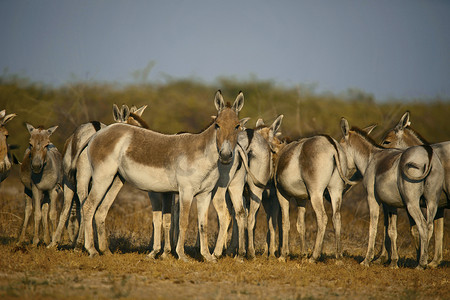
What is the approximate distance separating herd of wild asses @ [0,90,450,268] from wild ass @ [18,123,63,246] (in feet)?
0.08

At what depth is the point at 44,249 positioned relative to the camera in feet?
35.0

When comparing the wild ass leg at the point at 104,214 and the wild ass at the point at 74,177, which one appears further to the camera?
the wild ass at the point at 74,177

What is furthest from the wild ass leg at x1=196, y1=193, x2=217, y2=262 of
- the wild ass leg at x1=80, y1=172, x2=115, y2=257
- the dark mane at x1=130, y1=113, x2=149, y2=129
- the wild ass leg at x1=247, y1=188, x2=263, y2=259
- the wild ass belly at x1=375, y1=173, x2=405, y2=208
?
the wild ass belly at x1=375, y1=173, x2=405, y2=208

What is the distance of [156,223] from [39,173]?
10.0 feet

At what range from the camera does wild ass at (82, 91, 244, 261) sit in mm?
10102

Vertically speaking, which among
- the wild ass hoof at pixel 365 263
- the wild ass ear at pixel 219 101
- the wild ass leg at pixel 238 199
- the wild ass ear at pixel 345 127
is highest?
the wild ass ear at pixel 219 101

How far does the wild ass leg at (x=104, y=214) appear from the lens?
10617mm

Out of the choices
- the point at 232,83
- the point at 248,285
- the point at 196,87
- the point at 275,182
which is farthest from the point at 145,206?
the point at 196,87

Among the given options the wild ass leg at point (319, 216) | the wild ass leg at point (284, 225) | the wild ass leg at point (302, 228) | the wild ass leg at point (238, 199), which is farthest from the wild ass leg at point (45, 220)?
the wild ass leg at point (319, 216)

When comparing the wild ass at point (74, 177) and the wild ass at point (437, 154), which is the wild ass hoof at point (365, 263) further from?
the wild ass at point (74, 177)

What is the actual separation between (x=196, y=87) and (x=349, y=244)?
139ft

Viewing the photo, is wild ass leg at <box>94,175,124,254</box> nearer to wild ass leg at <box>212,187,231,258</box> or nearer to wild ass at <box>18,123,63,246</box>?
wild ass at <box>18,123,63,246</box>

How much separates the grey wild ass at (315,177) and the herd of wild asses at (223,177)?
0.02 metres

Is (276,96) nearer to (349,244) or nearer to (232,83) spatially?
(232,83)
